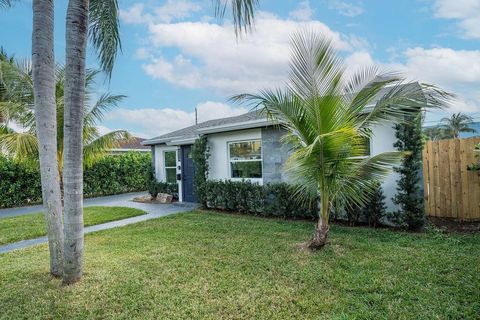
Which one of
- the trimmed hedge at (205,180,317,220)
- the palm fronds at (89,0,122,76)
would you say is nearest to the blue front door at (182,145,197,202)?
the trimmed hedge at (205,180,317,220)

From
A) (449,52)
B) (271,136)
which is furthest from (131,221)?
(449,52)

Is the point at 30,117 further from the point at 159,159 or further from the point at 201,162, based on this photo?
the point at 159,159

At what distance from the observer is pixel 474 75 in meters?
11.3

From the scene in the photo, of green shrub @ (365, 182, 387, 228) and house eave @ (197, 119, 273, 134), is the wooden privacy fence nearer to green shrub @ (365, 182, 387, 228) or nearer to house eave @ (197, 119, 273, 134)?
green shrub @ (365, 182, 387, 228)

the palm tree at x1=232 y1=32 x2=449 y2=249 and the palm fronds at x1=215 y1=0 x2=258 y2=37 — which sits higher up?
the palm fronds at x1=215 y1=0 x2=258 y2=37

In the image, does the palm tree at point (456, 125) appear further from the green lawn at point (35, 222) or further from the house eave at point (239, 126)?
the green lawn at point (35, 222)

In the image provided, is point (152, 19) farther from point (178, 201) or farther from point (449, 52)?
point (449, 52)

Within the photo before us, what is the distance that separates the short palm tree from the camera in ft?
28.1

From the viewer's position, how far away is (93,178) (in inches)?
646

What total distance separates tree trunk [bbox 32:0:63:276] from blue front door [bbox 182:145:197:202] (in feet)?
27.2

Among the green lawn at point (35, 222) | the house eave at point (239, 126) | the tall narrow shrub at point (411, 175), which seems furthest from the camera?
the house eave at point (239, 126)

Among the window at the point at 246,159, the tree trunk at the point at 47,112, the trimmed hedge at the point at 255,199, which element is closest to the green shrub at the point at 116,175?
the trimmed hedge at the point at 255,199

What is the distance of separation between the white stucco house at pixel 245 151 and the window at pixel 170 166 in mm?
552

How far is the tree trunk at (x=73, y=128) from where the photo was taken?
4035 millimetres
